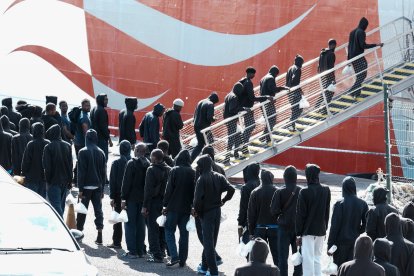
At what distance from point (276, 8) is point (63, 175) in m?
9.30

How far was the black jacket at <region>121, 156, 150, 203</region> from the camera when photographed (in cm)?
1581

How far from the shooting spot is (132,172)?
1584 centimetres

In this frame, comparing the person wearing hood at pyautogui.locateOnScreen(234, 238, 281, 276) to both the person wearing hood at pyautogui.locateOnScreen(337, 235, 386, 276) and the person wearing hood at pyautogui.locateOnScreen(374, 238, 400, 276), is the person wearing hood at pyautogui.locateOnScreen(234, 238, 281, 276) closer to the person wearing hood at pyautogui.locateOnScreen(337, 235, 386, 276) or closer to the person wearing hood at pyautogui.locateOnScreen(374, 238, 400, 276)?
the person wearing hood at pyautogui.locateOnScreen(337, 235, 386, 276)

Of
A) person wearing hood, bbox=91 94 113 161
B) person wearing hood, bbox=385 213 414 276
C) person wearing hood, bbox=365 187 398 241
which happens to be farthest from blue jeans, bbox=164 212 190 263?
person wearing hood, bbox=91 94 113 161

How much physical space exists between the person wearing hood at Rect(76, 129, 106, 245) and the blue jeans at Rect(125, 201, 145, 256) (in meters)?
0.79

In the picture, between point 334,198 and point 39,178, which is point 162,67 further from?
point 39,178

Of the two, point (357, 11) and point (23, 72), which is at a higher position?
point (357, 11)

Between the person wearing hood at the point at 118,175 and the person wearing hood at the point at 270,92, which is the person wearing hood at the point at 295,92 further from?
the person wearing hood at the point at 118,175

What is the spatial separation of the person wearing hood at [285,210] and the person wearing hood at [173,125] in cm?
685

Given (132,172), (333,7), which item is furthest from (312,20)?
(132,172)

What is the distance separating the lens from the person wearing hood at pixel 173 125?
20.7 meters

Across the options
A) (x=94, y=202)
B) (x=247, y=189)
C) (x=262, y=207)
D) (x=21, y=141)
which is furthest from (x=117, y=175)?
(x=262, y=207)

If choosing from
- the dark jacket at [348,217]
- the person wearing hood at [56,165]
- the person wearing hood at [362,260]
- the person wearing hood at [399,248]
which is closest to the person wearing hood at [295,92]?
the person wearing hood at [56,165]

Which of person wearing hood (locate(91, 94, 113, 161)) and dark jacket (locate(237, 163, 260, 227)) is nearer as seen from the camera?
dark jacket (locate(237, 163, 260, 227))
